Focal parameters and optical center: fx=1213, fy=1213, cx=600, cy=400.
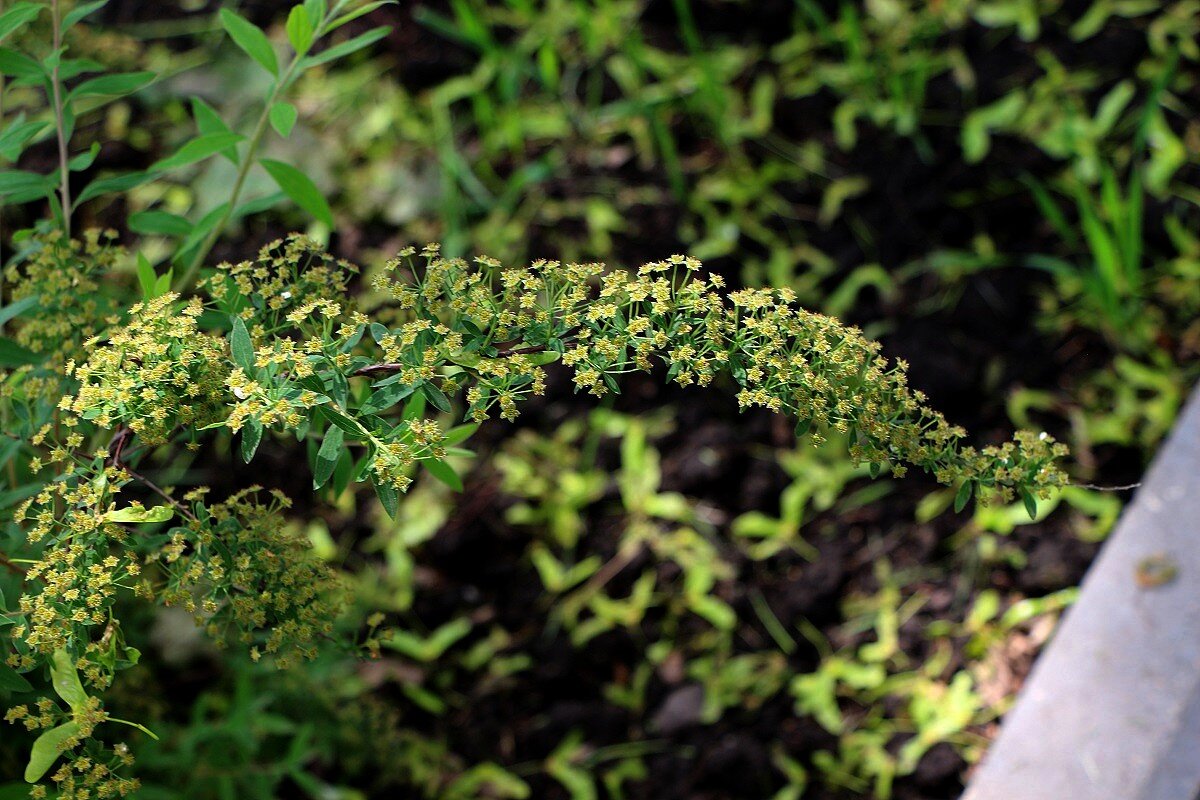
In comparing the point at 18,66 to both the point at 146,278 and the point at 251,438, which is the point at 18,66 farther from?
the point at 251,438

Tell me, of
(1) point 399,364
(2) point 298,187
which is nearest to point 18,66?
(2) point 298,187

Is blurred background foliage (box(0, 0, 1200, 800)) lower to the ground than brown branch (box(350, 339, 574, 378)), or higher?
lower

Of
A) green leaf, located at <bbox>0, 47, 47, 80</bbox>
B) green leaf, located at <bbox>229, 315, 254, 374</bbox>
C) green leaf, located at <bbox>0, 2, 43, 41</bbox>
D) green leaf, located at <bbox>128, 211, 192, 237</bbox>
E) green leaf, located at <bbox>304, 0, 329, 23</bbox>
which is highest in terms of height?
green leaf, located at <bbox>0, 2, 43, 41</bbox>

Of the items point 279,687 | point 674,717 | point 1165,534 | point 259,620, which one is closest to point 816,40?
point 1165,534

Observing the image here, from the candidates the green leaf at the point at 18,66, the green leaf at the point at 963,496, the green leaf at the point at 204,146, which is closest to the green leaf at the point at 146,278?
the green leaf at the point at 204,146

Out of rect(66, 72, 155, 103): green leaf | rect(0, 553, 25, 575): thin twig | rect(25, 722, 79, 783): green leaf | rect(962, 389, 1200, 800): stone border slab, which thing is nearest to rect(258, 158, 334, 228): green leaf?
rect(66, 72, 155, 103): green leaf

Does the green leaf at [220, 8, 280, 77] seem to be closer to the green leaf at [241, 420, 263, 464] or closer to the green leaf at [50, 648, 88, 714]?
the green leaf at [241, 420, 263, 464]

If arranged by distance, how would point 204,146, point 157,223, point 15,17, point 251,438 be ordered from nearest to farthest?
point 251,438 < point 15,17 < point 204,146 < point 157,223
